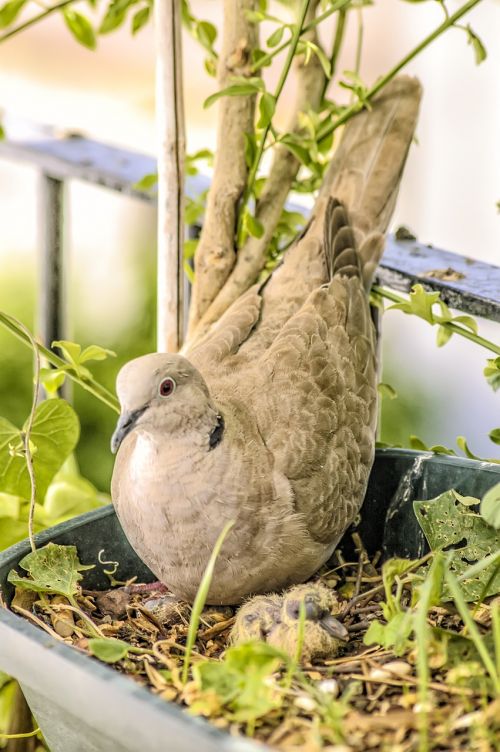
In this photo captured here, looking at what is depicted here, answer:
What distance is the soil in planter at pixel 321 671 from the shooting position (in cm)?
91

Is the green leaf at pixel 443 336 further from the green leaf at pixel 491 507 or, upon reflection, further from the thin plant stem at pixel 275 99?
→ the green leaf at pixel 491 507

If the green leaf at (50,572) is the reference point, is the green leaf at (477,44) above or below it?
above

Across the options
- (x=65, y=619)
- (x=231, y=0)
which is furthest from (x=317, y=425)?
(x=231, y=0)

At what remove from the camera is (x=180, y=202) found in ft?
4.90

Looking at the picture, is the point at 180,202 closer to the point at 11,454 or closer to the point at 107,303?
the point at 11,454

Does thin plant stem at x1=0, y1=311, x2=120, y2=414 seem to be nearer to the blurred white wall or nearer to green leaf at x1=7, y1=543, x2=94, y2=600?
green leaf at x1=7, y1=543, x2=94, y2=600

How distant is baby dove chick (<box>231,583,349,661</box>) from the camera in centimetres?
114

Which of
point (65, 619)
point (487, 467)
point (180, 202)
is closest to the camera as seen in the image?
point (65, 619)

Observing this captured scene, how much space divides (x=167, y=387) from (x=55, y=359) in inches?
14.8

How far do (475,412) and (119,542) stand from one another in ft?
7.24

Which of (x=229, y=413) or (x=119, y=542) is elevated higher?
(x=229, y=413)

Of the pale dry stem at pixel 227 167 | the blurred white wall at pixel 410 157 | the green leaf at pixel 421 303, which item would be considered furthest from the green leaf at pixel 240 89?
the blurred white wall at pixel 410 157

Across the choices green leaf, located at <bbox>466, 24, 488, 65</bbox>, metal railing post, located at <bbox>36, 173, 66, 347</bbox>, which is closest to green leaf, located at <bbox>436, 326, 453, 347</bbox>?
green leaf, located at <bbox>466, 24, 488, 65</bbox>

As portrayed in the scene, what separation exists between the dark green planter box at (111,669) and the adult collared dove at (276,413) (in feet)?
0.35
